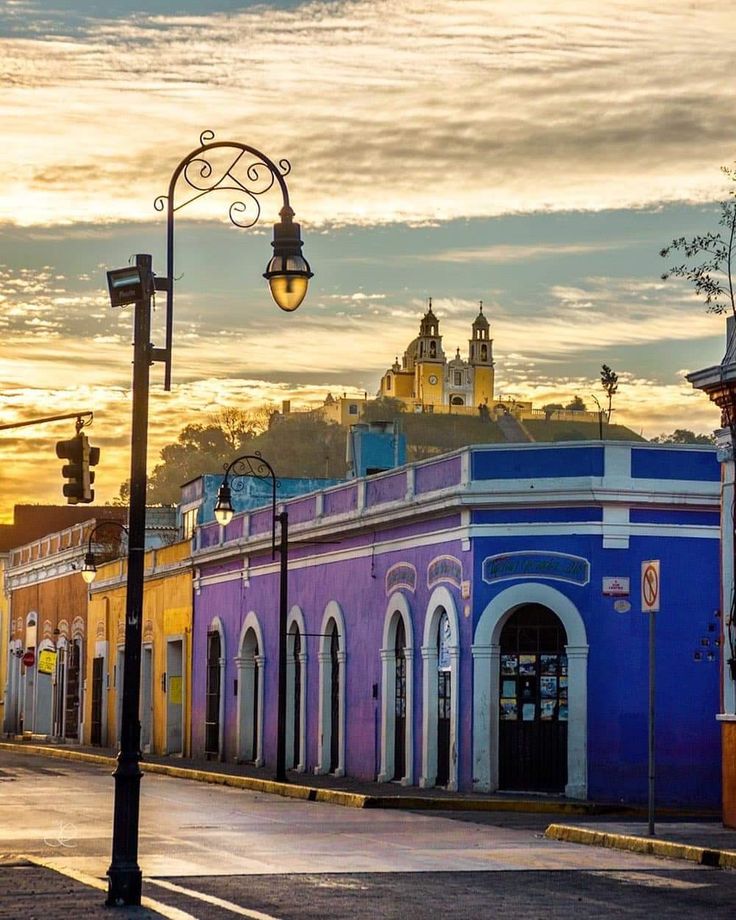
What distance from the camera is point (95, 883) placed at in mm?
15133

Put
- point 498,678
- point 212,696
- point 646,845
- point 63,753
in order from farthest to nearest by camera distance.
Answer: point 63,753
point 212,696
point 498,678
point 646,845

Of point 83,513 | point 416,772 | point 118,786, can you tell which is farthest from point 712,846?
point 83,513

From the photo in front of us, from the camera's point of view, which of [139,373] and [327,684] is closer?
[139,373]

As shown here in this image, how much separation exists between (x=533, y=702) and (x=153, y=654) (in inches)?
948

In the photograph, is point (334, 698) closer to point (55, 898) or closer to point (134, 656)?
point (134, 656)

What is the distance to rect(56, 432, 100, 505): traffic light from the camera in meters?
20.1

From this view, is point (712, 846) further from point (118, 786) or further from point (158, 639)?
point (158, 639)

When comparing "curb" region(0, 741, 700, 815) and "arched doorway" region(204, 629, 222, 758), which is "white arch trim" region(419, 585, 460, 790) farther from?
"arched doorway" region(204, 629, 222, 758)

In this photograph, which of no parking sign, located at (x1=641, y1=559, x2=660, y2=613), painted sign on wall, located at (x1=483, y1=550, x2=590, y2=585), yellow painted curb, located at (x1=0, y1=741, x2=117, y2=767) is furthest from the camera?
yellow painted curb, located at (x1=0, y1=741, x2=117, y2=767)

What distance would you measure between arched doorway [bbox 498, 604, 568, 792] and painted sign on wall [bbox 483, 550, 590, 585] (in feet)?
1.97

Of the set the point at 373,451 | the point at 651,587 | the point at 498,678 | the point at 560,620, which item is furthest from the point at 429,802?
the point at 373,451

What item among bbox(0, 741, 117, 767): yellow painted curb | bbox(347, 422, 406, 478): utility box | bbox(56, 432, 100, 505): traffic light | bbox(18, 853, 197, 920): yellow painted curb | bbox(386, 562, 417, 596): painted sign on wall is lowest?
bbox(0, 741, 117, 767): yellow painted curb

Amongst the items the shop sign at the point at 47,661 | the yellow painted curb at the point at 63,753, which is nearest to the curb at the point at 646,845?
the yellow painted curb at the point at 63,753

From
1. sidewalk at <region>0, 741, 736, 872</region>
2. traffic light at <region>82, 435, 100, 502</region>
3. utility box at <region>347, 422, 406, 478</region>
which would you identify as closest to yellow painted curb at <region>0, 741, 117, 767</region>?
sidewalk at <region>0, 741, 736, 872</region>
